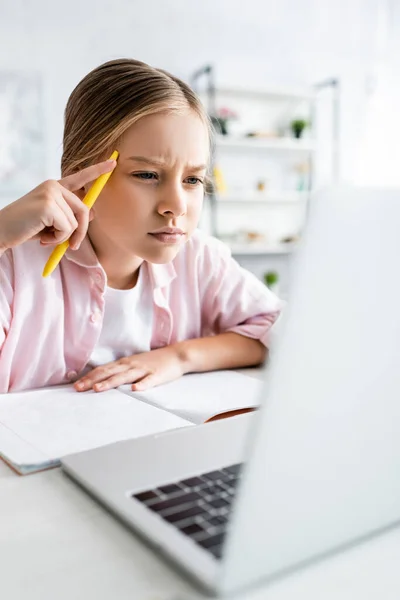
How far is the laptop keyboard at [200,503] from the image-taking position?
0.32m

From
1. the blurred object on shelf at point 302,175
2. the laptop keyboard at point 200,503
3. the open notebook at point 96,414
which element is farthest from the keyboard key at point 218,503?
the blurred object on shelf at point 302,175

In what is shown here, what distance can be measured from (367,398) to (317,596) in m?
0.11

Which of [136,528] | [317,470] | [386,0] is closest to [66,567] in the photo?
[136,528]

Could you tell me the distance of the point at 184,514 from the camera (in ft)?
1.12

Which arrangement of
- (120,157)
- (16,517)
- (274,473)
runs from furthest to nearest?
(120,157), (16,517), (274,473)

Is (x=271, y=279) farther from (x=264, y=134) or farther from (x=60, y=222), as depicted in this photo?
(x=60, y=222)

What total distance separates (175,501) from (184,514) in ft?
0.07

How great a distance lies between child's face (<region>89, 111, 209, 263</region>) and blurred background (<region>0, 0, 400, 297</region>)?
6.09 ft

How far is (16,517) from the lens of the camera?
379 mm

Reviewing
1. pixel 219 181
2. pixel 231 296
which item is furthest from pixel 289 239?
pixel 231 296

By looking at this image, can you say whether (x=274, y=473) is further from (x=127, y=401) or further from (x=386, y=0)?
(x=386, y=0)

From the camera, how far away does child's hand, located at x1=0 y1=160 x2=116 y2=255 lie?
71 centimetres

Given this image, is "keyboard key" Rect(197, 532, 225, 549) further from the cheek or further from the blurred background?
the blurred background

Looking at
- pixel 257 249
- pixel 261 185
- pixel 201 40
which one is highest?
pixel 201 40
